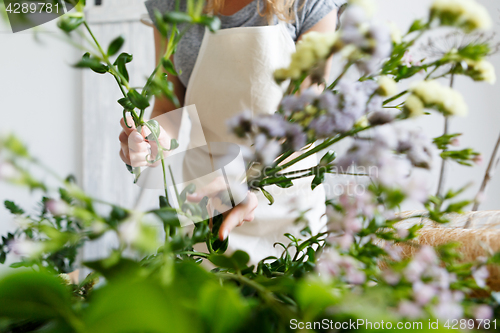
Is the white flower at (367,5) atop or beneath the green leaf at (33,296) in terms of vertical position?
atop

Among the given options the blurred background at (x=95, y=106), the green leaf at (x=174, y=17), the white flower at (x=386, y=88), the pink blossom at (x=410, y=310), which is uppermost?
the green leaf at (x=174, y=17)

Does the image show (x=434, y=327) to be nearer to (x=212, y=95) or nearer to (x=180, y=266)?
(x=180, y=266)

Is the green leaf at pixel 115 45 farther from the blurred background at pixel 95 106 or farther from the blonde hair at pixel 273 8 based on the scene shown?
the blurred background at pixel 95 106

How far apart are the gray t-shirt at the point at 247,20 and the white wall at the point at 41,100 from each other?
0.93 meters

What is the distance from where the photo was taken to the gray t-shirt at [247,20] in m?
0.60

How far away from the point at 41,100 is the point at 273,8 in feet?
4.08

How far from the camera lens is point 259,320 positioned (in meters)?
0.11

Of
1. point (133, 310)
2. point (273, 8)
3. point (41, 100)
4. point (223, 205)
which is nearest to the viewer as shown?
point (133, 310)

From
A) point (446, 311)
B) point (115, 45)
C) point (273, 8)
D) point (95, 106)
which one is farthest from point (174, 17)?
point (95, 106)

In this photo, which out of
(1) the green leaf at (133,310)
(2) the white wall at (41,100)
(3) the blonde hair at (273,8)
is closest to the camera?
(1) the green leaf at (133,310)

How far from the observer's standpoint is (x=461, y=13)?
0.39 ft

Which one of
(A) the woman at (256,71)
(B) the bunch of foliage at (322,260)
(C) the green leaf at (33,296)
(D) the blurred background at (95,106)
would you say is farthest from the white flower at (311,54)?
(D) the blurred background at (95,106)

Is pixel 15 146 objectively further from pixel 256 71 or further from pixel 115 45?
pixel 256 71

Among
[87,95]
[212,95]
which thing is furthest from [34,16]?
[87,95]
